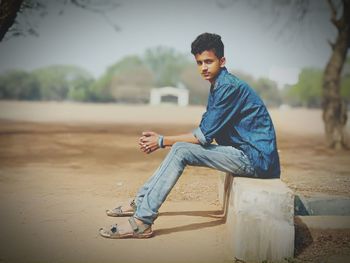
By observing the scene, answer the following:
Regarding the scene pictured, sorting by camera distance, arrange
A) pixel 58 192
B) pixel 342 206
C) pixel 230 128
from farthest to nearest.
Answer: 1. pixel 58 192
2. pixel 342 206
3. pixel 230 128

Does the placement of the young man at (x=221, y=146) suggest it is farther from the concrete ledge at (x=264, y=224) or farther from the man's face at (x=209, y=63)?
the concrete ledge at (x=264, y=224)

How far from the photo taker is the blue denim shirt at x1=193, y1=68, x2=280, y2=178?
2824 mm

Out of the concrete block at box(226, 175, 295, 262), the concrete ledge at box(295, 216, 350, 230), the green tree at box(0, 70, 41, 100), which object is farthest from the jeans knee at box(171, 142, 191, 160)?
the green tree at box(0, 70, 41, 100)

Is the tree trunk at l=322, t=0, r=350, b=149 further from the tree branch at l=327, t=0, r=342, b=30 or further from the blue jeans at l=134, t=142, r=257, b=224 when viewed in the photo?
the blue jeans at l=134, t=142, r=257, b=224

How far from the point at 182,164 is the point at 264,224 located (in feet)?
2.58

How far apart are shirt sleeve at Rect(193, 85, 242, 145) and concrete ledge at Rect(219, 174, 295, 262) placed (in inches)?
20.3

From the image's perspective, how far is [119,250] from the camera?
273cm

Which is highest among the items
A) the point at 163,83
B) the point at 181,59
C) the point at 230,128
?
the point at 181,59

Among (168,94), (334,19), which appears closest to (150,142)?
(334,19)

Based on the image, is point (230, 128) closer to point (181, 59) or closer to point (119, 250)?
point (119, 250)

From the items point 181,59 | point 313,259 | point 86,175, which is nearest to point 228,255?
point 313,259

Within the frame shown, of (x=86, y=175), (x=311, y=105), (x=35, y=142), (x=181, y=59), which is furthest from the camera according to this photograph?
(x=181, y=59)

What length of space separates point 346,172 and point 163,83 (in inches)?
2322

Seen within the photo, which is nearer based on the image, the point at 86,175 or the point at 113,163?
the point at 86,175
